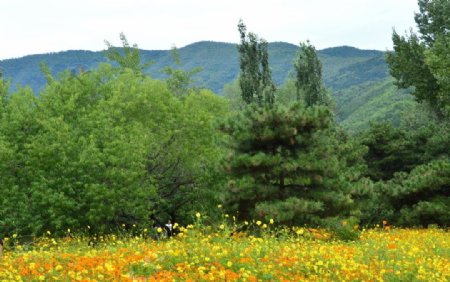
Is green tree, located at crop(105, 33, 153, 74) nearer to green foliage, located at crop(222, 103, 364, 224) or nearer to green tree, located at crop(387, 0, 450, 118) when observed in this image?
green tree, located at crop(387, 0, 450, 118)

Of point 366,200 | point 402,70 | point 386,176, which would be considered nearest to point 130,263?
point 366,200

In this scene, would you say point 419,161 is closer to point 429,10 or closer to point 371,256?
point 429,10

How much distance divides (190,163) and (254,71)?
562 inches

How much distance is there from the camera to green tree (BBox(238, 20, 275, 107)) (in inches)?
1480

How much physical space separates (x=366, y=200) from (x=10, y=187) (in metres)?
14.7

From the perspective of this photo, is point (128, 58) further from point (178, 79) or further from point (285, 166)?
point (285, 166)

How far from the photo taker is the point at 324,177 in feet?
63.5

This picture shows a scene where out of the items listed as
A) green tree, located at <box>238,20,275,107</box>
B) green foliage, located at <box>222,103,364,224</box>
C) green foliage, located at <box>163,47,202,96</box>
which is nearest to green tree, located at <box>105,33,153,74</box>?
green foliage, located at <box>163,47,202,96</box>

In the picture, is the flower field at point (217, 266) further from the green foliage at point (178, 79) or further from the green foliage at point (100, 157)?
the green foliage at point (178, 79)

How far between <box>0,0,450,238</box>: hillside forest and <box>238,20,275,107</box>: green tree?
6.32ft

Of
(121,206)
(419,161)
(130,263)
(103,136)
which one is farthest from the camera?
(419,161)

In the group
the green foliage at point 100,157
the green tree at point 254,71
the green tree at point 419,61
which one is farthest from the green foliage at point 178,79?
the green foliage at point 100,157

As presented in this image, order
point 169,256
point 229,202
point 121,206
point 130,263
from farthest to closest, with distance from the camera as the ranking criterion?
1. point 121,206
2. point 229,202
3. point 169,256
4. point 130,263

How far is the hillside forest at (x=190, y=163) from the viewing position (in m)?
18.9
